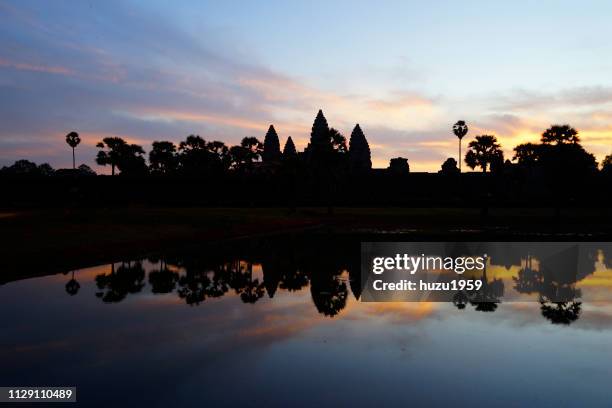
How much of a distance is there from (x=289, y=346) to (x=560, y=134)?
2578 inches

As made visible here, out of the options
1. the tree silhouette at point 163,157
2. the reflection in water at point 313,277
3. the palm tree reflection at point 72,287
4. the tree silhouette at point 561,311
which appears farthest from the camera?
the tree silhouette at point 163,157

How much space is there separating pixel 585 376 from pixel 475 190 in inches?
3200

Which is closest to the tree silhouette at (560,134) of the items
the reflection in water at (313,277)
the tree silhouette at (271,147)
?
the reflection in water at (313,277)

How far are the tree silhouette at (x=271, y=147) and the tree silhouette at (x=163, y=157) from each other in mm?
48686

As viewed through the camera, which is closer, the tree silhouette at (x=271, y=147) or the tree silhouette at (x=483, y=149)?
the tree silhouette at (x=483, y=149)

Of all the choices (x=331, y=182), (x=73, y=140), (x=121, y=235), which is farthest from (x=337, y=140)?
(x=73, y=140)

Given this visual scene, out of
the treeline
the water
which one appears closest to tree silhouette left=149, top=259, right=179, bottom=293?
the water

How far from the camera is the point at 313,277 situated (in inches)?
720

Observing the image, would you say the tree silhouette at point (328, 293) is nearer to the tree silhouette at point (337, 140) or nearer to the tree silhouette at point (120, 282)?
the tree silhouette at point (120, 282)

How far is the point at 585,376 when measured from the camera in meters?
8.34

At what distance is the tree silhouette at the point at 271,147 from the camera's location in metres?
157

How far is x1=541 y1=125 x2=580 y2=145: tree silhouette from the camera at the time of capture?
6544cm

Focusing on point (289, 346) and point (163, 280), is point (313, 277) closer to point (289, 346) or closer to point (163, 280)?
point (163, 280)

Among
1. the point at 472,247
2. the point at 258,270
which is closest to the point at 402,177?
the point at 472,247
